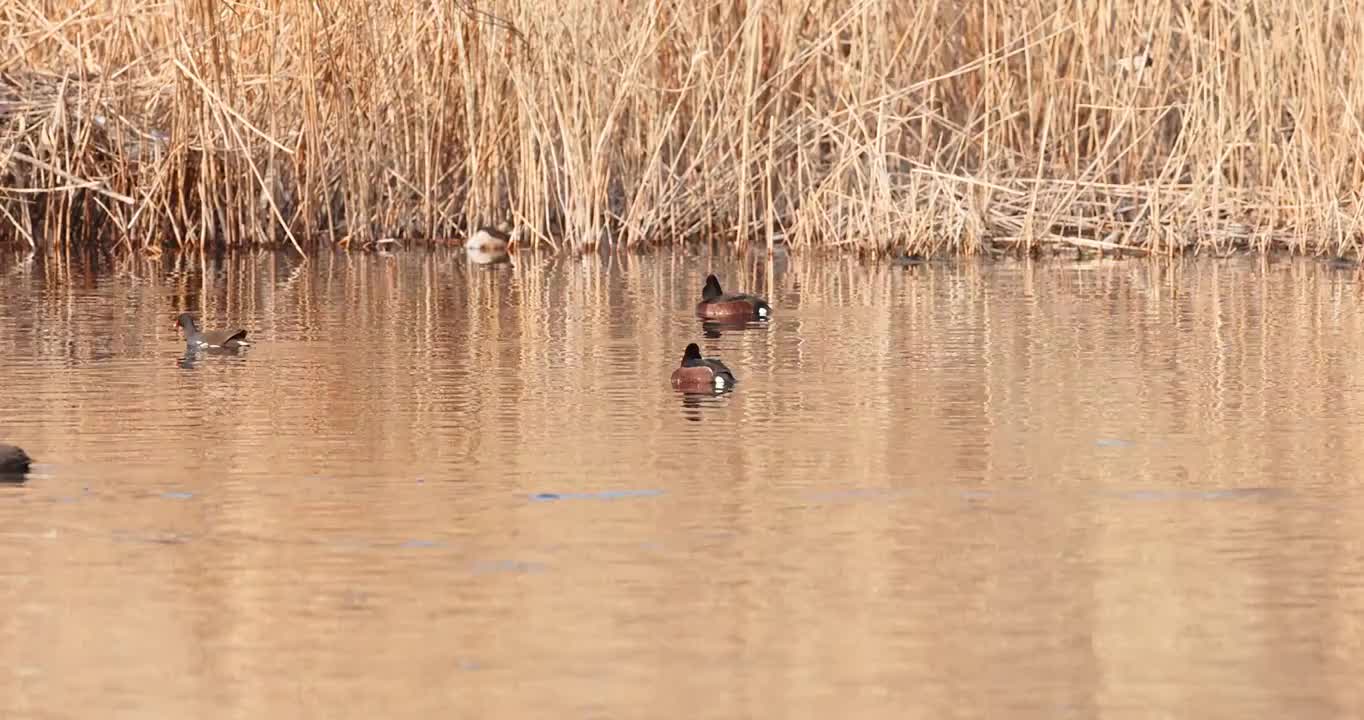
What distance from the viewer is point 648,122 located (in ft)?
60.0

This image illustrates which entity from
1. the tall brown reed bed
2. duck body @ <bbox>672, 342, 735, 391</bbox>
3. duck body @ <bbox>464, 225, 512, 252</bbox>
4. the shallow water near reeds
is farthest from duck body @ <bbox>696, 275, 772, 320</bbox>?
duck body @ <bbox>464, 225, 512, 252</bbox>

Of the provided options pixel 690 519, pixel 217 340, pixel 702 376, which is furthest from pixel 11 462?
pixel 217 340

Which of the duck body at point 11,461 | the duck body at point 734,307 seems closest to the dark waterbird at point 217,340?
the duck body at point 734,307

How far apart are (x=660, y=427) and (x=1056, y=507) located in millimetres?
2135

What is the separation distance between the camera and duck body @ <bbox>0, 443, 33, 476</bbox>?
8.43 metres

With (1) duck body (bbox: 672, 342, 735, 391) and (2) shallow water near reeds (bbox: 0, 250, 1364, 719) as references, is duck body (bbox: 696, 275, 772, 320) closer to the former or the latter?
(2) shallow water near reeds (bbox: 0, 250, 1364, 719)

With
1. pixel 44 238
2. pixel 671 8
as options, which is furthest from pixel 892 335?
pixel 44 238

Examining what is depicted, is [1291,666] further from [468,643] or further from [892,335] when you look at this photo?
[892,335]

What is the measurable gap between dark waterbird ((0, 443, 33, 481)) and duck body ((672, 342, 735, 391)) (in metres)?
2.90

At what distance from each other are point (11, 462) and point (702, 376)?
2974 millimetres

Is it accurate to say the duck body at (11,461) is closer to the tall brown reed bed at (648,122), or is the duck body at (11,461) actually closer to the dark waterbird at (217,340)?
the dark waterbird at (217,340)

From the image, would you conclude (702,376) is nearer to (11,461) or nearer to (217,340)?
(217,340)

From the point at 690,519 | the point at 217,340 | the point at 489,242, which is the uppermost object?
the point at 489,242

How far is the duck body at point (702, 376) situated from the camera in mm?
10523
